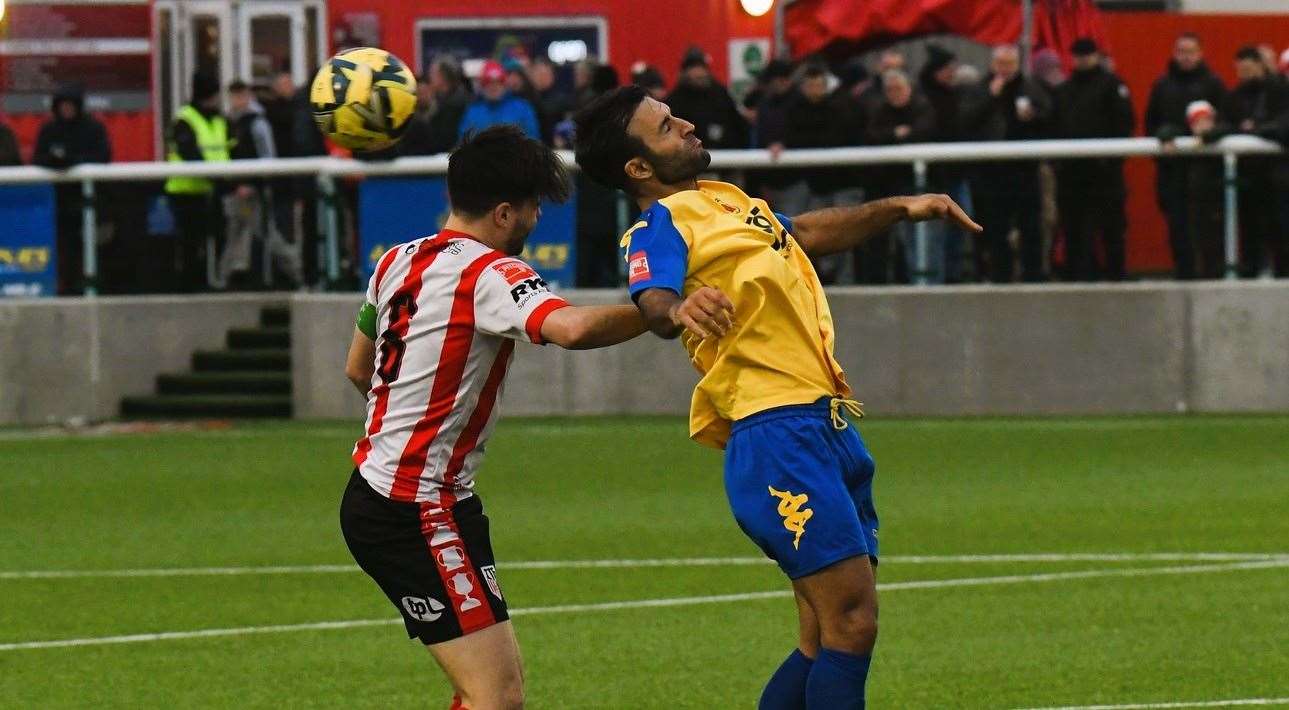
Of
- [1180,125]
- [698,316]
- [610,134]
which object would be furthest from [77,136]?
[698,316]

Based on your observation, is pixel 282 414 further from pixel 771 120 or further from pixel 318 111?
pixel 318 111

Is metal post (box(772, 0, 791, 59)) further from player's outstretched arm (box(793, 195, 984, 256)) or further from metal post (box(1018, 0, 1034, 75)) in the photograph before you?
player's outstretched arm (box(793, 195, 984, 256))

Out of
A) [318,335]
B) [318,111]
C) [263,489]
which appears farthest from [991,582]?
[318,335]

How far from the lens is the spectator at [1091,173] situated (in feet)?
59.6

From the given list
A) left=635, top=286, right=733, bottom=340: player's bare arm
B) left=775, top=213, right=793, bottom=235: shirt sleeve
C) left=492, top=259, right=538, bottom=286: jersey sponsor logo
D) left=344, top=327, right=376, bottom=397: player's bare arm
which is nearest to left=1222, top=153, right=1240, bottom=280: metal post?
left=775, top=213, right=793, bottom=235: shirt sleeve

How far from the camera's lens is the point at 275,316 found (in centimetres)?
2030

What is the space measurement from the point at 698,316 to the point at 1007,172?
12682mm

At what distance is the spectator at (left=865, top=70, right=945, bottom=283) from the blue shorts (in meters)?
11.9

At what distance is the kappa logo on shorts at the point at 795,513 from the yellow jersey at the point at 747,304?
26 cm

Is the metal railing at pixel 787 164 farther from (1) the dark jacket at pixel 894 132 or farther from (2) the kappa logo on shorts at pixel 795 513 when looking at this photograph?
(2) the kappa logo on shorts at pixel 795 513

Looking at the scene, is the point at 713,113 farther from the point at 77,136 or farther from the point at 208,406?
the point at 77,136

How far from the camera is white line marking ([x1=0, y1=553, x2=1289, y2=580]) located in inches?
468

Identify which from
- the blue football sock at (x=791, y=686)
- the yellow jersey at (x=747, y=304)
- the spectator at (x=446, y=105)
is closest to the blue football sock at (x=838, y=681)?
the blue football sock at (x=791, y=686)

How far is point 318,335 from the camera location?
766 inches
